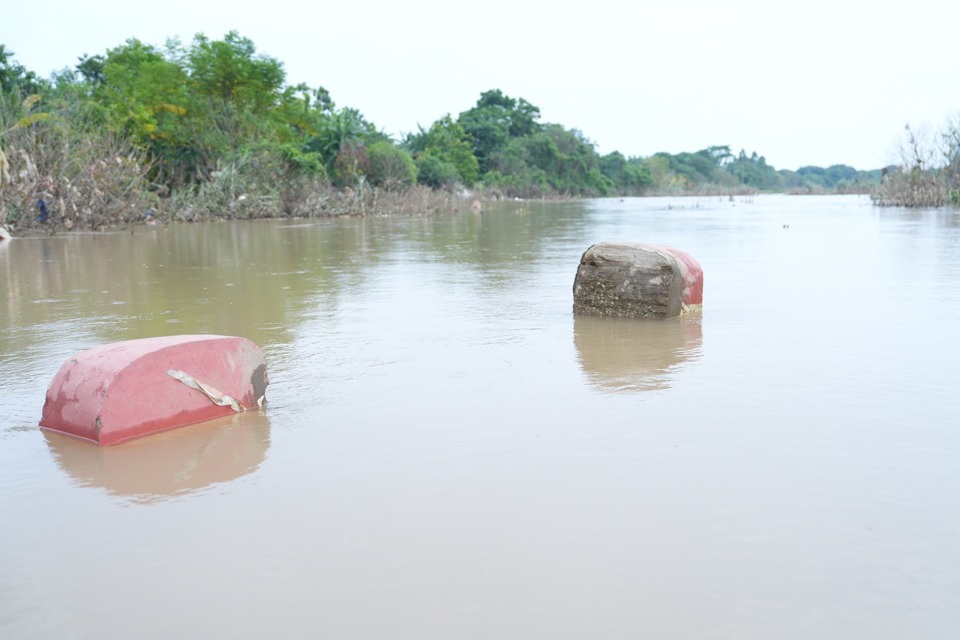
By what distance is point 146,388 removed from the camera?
455cm

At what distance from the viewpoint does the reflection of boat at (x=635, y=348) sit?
226 inches

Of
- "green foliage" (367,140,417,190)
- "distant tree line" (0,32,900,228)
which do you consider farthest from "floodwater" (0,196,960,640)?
"green foliage" (367,140,417,190)

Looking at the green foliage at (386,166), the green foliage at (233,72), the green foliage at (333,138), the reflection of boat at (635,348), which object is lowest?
the reflection of boat at (635,348)

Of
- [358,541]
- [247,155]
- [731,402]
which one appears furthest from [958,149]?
[358,541]

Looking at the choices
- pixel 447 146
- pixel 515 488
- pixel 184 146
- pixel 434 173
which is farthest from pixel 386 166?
pixel 515 488

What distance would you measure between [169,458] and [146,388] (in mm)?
481

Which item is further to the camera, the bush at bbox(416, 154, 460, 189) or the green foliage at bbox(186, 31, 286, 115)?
the bush at bbox(416, 154, 460, 189)

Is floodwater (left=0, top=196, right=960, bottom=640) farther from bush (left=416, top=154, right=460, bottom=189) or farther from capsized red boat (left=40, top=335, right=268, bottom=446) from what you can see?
bush (left=416, top=154, right=460, bottom=189)

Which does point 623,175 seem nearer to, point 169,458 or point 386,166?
point 386,166

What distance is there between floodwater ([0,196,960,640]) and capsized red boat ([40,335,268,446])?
115 millimetres

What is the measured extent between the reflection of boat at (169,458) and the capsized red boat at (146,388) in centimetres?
7

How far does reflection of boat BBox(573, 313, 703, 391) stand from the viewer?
18.8 ft

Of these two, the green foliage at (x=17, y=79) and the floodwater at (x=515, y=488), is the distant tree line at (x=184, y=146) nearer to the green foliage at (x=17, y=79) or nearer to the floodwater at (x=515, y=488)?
the green foliage at (x=17, y=79)

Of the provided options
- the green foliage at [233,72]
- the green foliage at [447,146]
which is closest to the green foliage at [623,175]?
the green foliage at [447,146]
